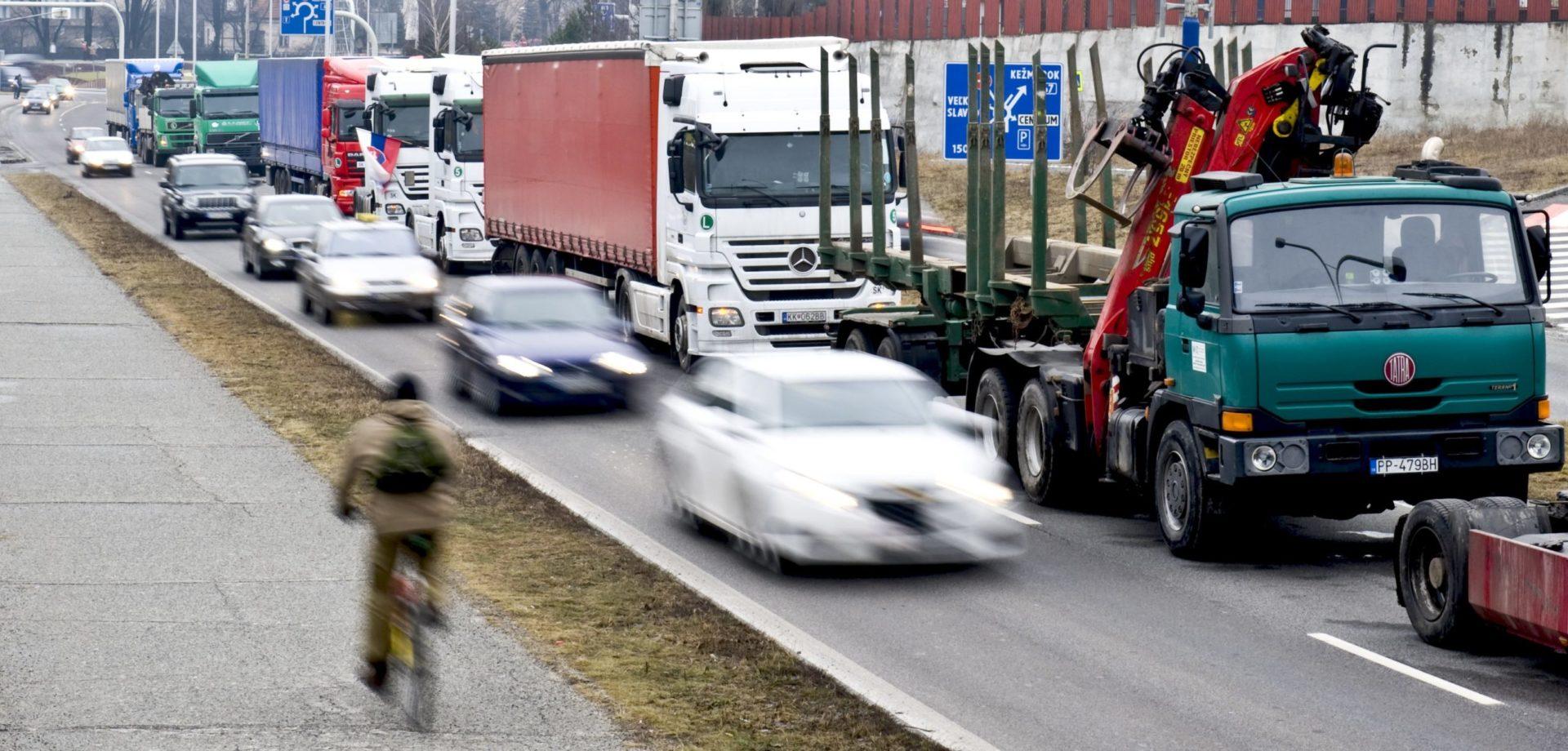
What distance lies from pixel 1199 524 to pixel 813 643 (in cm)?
329

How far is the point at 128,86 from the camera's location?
284 feet

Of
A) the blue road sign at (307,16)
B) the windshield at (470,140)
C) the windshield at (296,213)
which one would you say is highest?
the blue road sign at (307,16)

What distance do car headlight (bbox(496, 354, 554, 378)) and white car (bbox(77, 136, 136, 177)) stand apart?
2194 inches

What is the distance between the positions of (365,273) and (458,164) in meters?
6.45

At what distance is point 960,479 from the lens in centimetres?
1297

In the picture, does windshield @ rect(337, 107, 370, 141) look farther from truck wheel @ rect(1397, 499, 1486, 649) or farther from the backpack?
the backpack

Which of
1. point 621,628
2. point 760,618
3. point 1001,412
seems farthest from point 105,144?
point 621,628

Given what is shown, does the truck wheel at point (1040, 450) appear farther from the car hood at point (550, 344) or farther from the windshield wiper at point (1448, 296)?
the car hood at point (550, 344)

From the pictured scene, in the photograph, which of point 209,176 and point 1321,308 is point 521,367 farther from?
point 209,176

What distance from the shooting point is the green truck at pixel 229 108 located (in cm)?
6931

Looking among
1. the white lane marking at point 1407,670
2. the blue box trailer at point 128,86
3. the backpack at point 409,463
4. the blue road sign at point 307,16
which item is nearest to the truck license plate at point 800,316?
the white lane marking at point 1407,670

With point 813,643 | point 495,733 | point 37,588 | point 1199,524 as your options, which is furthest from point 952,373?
point 495,733

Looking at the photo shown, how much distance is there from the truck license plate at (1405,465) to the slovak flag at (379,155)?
29.7 metres

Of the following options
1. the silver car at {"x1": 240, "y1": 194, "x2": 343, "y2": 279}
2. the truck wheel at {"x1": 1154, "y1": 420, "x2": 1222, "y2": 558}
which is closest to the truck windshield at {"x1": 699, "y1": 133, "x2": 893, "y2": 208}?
the truck wheel at {"x1": 1154, "y1": 420, "x2": 1222, "y2": 558}
